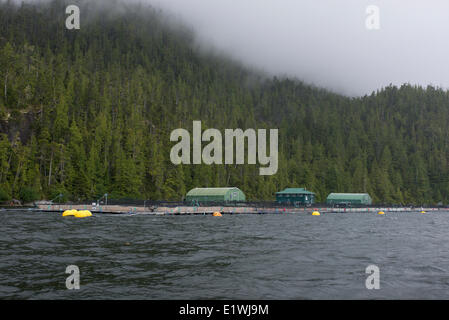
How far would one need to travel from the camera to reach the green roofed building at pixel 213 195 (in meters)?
125

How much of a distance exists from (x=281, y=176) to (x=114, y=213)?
96.6 meters

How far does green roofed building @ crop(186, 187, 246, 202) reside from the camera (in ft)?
409

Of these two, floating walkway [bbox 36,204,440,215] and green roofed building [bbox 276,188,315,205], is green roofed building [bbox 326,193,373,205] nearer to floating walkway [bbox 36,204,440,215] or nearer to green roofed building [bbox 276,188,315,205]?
green roofed building [bbox 276,188,315,205]

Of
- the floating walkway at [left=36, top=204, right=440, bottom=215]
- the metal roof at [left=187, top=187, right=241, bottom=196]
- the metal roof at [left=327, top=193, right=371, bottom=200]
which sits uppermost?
the metal roof at [left=187, top=187, right=241, bottom=196]

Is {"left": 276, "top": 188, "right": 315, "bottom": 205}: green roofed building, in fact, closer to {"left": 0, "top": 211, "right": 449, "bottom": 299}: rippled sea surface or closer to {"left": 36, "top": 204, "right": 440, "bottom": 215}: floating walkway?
{"left": 36, "top": 204, "right": 440, "bottom": 215}: floating walkway

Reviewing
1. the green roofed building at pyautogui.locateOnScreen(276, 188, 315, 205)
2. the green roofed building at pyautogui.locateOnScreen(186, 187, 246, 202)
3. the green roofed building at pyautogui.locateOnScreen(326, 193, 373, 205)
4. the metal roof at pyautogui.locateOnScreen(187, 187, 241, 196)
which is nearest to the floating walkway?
the green roofed building at pyautogui.locateOnScreen(276, 188, 315, 205)

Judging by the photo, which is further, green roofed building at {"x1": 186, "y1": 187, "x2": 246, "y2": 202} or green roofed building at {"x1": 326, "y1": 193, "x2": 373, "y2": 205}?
green roofed building at {"x1": 326, "y1": 193, "x2": 373, "y2": 205}

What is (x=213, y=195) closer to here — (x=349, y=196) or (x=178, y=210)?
(x=178, y=210)

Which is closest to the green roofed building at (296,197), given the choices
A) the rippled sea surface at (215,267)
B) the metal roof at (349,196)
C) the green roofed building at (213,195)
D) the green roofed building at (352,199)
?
the green roofed building at (213,195)

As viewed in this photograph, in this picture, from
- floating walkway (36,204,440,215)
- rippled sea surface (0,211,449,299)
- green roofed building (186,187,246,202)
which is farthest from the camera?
green roofed building (186,187,246,202)

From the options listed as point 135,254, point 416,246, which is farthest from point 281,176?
point 135,254

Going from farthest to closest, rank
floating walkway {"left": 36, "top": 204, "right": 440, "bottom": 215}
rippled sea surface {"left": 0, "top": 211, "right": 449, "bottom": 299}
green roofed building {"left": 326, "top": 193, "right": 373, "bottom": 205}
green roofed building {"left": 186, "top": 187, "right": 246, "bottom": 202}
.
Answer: green roofed building {"left": 326, "top": 193, "right": 373, "bottom": 205}, green roofed building {"left": 186, "top": 187, "right": 246, "bottom": 202}, floating walkway {"left": 36, "top": 204, "right": 440, "bottom": 215}, rippled sea surface {"left": 0, "top": 211, "right": 449, "bottom": 299}

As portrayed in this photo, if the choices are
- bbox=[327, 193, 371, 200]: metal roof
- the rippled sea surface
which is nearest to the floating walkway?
bbox=[327, 193, 371, 200]: metal roof

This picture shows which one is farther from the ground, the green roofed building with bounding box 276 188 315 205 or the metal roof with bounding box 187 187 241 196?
the metal roof with bounding box 187 187 241 196
